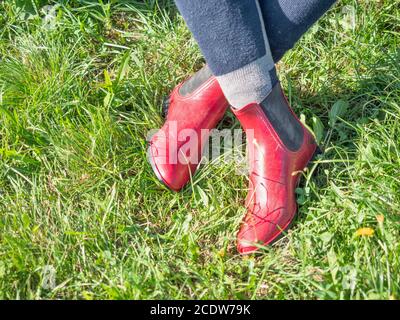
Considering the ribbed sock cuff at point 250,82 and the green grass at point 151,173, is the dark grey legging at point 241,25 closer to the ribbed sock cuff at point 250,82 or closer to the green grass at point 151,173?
the ribbed sock cuff at point 250,82

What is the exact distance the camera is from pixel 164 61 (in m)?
1.97

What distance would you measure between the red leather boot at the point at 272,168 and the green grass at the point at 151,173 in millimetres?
50

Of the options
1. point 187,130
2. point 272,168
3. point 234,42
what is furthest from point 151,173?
Result: point 234,42

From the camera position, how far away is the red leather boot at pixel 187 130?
66.7 inches

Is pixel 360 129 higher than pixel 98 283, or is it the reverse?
pixel 360 129

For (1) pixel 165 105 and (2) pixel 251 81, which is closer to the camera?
(2) pixel 251 81

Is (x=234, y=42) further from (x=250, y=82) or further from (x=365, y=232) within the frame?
(x=365, y=232)

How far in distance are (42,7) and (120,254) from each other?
1.00m

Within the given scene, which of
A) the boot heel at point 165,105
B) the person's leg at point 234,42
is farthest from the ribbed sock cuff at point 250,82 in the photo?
the boot heel at point 165,105

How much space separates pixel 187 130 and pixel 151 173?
0.53 feet

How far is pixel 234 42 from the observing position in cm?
135
